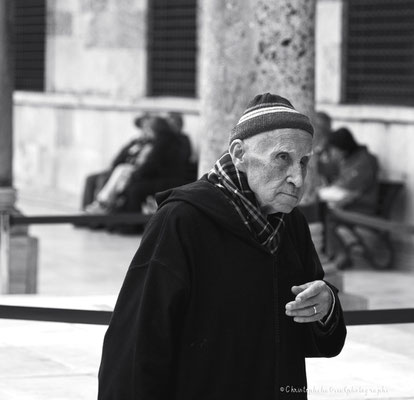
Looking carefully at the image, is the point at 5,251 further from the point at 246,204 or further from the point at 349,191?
the point at 246,204

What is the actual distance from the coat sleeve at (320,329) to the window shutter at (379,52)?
931 centimetres

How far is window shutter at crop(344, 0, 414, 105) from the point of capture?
12.3 m

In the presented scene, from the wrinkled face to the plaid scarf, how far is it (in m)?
0.02

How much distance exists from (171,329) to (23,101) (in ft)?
51.8

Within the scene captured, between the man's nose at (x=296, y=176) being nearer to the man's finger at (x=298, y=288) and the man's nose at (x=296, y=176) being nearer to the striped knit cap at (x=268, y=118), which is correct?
the striped knit cap at (x=268, y=118)

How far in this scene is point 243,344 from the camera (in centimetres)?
298

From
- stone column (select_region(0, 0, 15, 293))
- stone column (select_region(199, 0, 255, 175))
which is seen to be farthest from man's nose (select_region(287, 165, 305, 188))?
stone column (select_region(0, 0, 15, 293))

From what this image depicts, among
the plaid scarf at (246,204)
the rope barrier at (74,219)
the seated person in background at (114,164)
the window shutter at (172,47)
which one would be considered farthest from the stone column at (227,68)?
the window shutter at (172,47)

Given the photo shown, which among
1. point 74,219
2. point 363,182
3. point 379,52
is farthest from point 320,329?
point 379,52

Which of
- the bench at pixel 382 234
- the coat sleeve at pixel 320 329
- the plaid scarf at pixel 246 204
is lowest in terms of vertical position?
the bench at pixel 382 234

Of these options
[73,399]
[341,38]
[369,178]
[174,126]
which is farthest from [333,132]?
[73,399]

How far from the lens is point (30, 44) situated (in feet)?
60.3

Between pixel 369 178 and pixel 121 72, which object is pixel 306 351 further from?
pixel 121 72

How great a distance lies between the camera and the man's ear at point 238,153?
3016 millimetres
